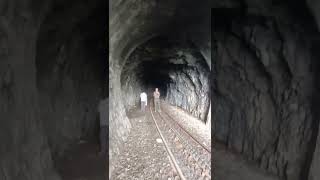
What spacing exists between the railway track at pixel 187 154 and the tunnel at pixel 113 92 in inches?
6.9

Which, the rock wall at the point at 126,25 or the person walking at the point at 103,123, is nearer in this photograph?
the rock wall at the point at 126,25

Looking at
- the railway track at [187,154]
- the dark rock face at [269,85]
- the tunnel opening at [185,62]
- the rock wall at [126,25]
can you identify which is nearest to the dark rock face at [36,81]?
the rock wall at [126,25]

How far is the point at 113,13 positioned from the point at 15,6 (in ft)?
16.4

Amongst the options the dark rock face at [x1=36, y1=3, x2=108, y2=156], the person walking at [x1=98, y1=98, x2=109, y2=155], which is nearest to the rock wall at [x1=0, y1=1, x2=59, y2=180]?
the dark rock face at [x1=36, y1=3, x2=108, y2=156]

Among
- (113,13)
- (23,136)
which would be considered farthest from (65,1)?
(23,136)

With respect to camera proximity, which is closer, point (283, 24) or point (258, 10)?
point (283, 24)

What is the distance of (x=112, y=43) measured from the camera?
1044cm

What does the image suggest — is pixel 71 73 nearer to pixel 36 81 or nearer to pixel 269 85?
pixel 36 81

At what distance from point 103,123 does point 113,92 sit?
1.77m

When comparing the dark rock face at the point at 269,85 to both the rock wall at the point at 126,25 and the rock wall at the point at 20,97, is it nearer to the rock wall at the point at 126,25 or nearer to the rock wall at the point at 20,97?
the rock wall at the point at 126,25

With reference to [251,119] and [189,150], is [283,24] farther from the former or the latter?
[189,150]

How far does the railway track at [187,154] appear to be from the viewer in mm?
7988

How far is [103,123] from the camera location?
36.6 feet

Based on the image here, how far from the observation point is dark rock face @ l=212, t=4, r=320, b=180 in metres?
6.46
